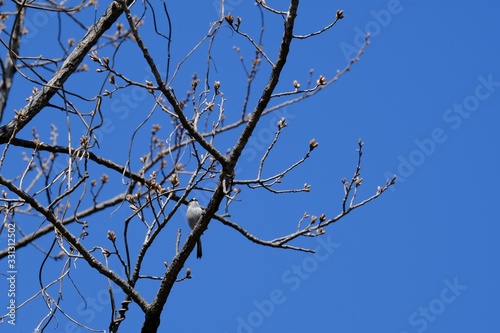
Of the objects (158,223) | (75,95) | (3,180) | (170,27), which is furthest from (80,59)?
(158,223)

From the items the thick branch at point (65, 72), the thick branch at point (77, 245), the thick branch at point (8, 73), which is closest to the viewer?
the thick branch at point (77, 245)

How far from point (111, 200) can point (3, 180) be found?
2.42 m

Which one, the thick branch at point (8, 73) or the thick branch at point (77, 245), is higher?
the thick branch at point (8, 73)

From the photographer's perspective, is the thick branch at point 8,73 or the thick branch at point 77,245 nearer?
the thick branch at point 77,245

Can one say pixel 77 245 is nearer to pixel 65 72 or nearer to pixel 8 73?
pixel 65 72

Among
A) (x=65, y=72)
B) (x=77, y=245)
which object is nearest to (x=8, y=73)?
(x=65, y=72)

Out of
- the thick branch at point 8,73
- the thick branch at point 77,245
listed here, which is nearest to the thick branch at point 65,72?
the thick branch at point 77,245

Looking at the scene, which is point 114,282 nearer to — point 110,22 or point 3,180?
point 3,180

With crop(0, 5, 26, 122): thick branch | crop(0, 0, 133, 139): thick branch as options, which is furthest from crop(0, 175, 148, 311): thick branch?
crop(0, 5, 26, 122): thick branch

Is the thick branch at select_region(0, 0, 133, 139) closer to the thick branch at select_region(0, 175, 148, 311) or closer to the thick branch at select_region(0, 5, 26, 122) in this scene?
the thick branch at select_region(0, 175, 148, 311)

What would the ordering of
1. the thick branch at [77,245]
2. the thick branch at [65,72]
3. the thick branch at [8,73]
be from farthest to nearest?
the thick branch at [8,73] < the thick branch at [65,72] < the thick branch at [77,245]

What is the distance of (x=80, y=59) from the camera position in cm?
395

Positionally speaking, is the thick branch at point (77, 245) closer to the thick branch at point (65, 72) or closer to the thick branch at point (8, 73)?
the thick branch at point (65, 72)

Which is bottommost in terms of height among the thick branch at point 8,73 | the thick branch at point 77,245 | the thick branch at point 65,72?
the thick branch at point 77,245
